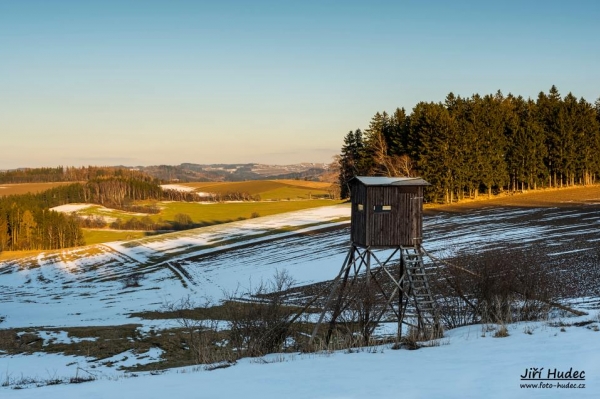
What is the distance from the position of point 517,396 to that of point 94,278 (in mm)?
53577

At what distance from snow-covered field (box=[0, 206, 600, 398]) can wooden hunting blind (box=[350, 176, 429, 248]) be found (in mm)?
8357

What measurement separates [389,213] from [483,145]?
6133cm

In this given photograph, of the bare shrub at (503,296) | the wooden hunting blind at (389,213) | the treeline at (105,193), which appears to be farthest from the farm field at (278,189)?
the bare shrub at (503,296)

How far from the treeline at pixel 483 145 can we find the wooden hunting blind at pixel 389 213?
50093 mm

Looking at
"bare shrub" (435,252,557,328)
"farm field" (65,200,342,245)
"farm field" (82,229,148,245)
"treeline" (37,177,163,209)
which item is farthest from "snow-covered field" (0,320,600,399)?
"treeline" (37,177,163,209)

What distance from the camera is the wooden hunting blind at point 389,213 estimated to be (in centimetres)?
2316

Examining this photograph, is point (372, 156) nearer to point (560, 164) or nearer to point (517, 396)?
point (560, 164)

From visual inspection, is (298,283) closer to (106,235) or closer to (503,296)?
(503,296)

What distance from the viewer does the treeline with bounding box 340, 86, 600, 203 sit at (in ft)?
248

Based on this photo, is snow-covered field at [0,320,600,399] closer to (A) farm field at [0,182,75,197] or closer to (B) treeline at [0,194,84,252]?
(B) treeline at [0,194,84,252]

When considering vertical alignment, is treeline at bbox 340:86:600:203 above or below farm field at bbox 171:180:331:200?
above

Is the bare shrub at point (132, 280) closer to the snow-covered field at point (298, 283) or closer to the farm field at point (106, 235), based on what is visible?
the snow-covered field at point (298, 283)

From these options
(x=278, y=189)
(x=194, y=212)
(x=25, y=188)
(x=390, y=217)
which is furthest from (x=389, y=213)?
(x=25, y=188)

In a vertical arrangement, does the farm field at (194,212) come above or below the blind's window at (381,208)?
below
